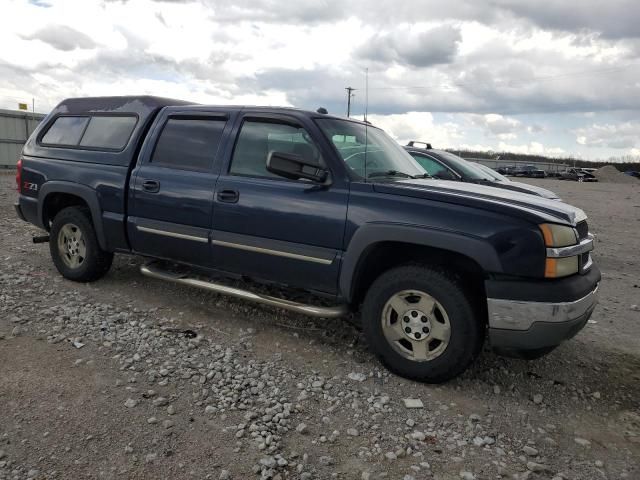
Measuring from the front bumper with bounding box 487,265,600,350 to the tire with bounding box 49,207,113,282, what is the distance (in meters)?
3.88

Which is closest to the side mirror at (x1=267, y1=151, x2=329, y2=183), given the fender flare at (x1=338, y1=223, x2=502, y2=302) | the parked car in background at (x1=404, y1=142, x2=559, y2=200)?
the fender flare at (x1=338, y1=223, x2=502, y2=302)

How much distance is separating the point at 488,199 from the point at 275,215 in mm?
1558

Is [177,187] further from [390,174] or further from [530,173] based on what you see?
[530,173]

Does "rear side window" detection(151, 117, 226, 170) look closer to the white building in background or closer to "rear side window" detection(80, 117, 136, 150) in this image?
"rear side window" detection(80, 117, 136, 150)

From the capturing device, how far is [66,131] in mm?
5391

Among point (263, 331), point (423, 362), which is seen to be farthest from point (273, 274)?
point (423, 362)

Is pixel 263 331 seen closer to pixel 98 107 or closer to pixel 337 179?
pixel 337 179

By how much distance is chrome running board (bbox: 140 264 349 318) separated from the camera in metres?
3.74

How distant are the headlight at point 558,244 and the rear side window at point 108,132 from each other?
3.85 m

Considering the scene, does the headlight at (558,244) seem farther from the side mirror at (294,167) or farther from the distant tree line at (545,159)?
the distant tree line at (545,159)

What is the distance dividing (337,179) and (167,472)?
7.17 ft

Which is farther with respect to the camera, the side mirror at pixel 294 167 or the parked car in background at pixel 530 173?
the parked car in background at pixel 530 173

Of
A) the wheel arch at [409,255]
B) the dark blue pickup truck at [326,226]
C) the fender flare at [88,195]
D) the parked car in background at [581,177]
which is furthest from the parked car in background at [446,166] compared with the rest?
the parked car in background at [581,177]

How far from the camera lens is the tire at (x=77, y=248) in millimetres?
5059
